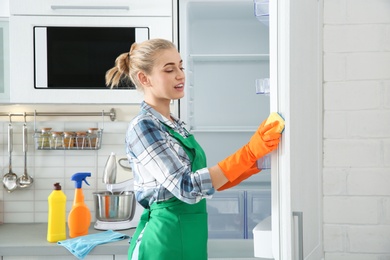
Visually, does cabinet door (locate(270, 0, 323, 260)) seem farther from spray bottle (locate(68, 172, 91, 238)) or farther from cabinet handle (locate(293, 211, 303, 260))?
spray bottle (locate(68, 172, 91, 238))

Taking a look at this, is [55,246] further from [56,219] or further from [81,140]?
[81,140]

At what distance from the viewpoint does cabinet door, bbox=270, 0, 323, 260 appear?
99 cm

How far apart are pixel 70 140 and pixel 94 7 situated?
2.22ft

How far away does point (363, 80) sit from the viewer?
120cm

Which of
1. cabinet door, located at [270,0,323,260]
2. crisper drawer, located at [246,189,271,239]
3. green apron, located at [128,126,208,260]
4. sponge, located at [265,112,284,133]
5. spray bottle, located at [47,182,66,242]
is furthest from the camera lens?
crisper drawer, located at [246,189,271,239]

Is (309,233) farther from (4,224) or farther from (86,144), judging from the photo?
(4,224)

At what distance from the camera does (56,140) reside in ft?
8.27

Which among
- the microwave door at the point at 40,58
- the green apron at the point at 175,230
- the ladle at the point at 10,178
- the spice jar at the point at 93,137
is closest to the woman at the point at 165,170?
the green apron at the point at 175,230

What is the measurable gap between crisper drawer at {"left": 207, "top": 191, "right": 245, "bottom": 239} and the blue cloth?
18.3 inches

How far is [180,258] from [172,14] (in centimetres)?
119

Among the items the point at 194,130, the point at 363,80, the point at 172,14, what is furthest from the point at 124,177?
the point at 363,80

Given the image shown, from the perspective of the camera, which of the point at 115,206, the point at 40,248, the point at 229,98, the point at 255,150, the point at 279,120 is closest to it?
the point at 279,120

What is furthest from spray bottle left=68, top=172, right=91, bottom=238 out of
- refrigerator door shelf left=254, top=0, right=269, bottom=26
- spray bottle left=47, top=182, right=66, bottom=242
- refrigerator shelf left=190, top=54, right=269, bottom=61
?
refrigerator door shelf left=254, top=0, right=269, bottom=26

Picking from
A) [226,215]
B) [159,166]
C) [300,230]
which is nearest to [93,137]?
[226,215]
